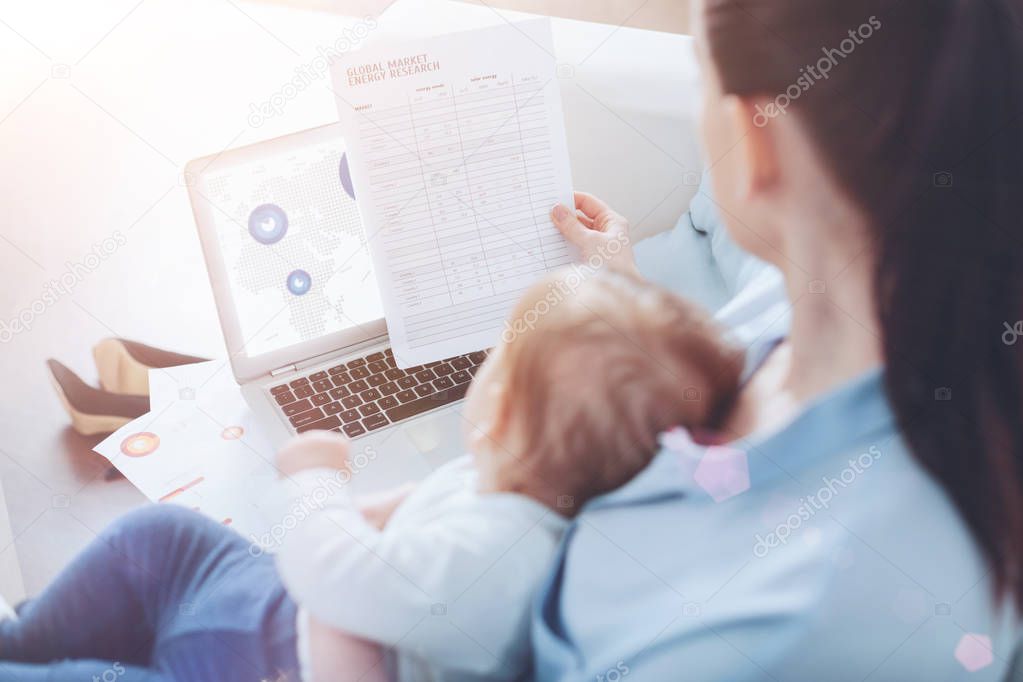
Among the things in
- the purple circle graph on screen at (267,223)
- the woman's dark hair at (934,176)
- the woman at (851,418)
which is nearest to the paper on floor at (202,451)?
the purple circle graph on screen at (267,223)

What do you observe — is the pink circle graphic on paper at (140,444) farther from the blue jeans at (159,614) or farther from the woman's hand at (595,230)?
the woman's hand at (595,230)

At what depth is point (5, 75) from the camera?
577 mm

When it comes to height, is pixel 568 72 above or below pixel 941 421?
above

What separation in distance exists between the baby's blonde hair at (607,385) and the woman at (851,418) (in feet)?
0.06

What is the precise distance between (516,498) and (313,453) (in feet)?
0.52

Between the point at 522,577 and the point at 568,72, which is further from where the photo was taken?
the point at 568,72

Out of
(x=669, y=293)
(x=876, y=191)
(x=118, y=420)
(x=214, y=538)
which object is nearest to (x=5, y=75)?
(x=118, y=420)

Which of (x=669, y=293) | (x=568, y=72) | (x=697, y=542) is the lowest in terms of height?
(x=697, y=542)

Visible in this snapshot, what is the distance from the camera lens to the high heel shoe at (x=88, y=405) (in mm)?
595

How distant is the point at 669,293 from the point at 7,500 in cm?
51

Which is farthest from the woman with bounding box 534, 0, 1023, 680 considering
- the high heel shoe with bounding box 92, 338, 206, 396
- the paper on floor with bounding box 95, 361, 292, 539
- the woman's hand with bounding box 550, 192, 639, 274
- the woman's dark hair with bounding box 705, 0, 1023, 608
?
the high heel shoe with bounding box 92, 338, 206, 396

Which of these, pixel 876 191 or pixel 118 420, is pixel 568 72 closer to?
pixel 876 191

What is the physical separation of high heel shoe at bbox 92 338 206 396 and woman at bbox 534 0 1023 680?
348 mm

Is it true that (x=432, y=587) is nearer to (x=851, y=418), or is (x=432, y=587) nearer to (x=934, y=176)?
(x=851, y=418)
